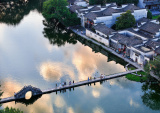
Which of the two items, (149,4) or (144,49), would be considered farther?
(149,4)

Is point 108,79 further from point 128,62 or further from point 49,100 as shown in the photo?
point 49,100

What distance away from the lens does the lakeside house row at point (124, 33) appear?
47.6 meters

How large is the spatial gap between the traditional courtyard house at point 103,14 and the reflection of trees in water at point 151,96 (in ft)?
96.9

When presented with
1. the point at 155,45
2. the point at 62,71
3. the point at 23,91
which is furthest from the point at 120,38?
the point at 23,91

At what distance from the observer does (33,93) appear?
38.0 m

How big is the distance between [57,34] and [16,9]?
37.8 metres

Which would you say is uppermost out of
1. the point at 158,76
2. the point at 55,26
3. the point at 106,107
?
the point at 55,26

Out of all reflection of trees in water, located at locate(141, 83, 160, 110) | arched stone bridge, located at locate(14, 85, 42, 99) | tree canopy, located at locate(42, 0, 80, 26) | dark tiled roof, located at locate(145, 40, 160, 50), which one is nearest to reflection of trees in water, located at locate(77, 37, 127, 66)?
dark tiled roof, located at locate(145, 40, 160, 50)

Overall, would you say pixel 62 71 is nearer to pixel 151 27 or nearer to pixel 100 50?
pixel 100 50

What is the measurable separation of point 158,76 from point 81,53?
1987 cm

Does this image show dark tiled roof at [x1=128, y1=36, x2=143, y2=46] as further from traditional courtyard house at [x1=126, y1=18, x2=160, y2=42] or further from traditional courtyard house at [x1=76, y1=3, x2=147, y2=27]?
traditional courtyard house at [x1=76, y1=3, x2=147, y2=27]

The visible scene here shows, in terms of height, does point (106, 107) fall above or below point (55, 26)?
below

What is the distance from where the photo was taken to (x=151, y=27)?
57438 mm

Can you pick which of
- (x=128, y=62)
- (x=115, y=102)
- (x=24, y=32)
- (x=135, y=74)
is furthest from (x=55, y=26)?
(x=115, y=102)
